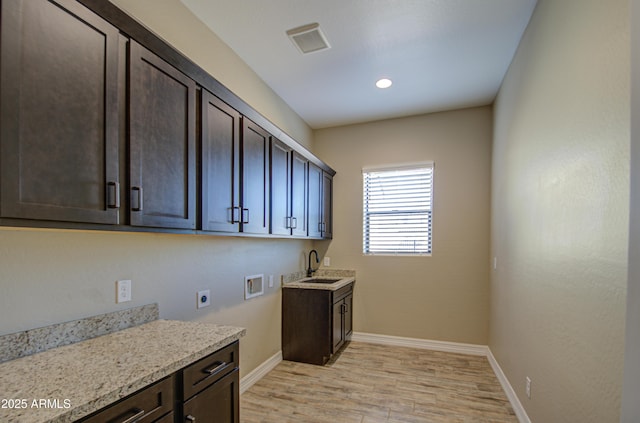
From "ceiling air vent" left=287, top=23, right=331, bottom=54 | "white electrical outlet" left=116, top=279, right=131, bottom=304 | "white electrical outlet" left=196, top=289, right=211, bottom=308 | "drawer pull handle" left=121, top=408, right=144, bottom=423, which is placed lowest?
"drawer pull handle" left=121, top=408, right=144, bottom=423

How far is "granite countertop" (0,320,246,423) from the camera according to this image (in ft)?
3.02

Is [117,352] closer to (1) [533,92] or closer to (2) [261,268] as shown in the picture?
(2) [261,268]

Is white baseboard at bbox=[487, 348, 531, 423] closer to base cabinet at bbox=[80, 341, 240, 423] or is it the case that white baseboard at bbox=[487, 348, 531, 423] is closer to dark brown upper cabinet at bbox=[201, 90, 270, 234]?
base cabinet at bbox=[80, 341, 240, 423]

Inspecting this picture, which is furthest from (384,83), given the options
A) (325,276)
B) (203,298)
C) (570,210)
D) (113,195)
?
(113,195)

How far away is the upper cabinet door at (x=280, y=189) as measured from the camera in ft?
8.97

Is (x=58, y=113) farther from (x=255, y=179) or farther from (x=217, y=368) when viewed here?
(x=255, y=179)

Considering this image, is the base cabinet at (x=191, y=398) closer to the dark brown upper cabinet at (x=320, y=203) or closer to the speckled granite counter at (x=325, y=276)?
the speckled granite counter at (x=325, y=276)

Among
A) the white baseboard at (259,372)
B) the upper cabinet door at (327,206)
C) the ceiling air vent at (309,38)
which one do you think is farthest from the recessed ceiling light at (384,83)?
the white baseboard at (259,372)

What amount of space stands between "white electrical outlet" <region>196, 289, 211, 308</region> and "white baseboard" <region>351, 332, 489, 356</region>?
246 cm

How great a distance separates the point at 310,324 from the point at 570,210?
2.60 metres

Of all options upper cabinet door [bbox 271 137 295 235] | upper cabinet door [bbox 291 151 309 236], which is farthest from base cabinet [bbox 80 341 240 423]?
upper cabinet door [bbox 291 151 309 236]

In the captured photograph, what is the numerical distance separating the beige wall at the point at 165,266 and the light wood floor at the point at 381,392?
40cm

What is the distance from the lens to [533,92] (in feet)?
7.33

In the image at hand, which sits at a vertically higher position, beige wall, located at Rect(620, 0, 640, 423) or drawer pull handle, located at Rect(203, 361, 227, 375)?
beige wall, located at Rect(620, 0, 640, 423)
